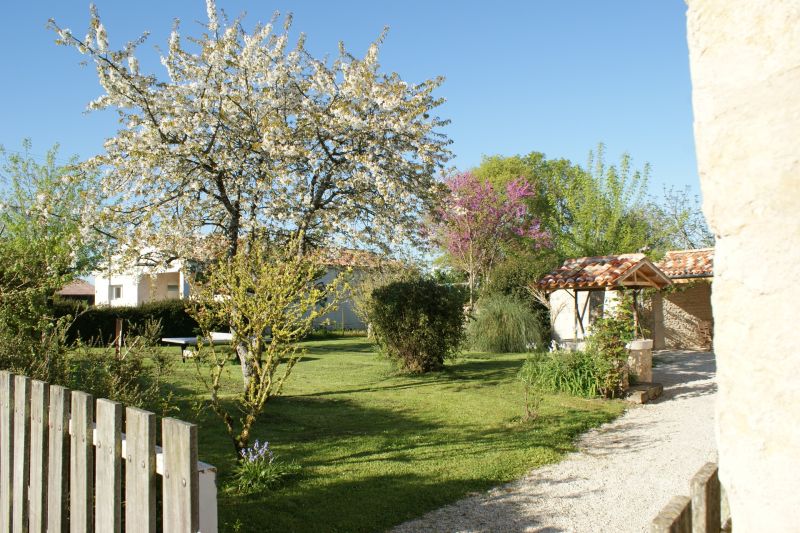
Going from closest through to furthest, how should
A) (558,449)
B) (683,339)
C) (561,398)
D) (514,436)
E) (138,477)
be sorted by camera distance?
1. (138,477)
2. (558,449)
3. (514,436)
4. (561,398)
5. (683,339)

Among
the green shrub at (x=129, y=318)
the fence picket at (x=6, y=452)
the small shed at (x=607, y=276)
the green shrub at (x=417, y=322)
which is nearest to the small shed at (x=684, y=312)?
the small shed at (x=607, y=276)

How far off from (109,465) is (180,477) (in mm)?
569

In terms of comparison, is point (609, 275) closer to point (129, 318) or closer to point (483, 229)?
point (483, 229)

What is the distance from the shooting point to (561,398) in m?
10.4

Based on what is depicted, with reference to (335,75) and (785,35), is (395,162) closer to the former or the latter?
(335,75)

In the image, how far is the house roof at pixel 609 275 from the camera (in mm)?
14930

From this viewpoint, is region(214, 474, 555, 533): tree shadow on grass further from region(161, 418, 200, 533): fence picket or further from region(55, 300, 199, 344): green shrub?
region(55, 300, 199, 344): green shrub

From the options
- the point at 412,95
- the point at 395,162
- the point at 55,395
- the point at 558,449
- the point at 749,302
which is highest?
the point at 412,95

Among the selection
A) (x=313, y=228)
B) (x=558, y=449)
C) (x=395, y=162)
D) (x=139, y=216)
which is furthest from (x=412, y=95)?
(x=558, y=449)

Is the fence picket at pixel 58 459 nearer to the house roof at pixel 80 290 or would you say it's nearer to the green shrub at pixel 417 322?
the green shrub at pixel 417 322

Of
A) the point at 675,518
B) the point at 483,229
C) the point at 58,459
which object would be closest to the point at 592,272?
the point at 483,229

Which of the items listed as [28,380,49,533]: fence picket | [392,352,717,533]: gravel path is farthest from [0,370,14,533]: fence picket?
[392,352,717,533]: gravel path

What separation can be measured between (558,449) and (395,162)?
647 cm

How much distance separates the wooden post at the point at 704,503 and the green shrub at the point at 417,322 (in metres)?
11.9
